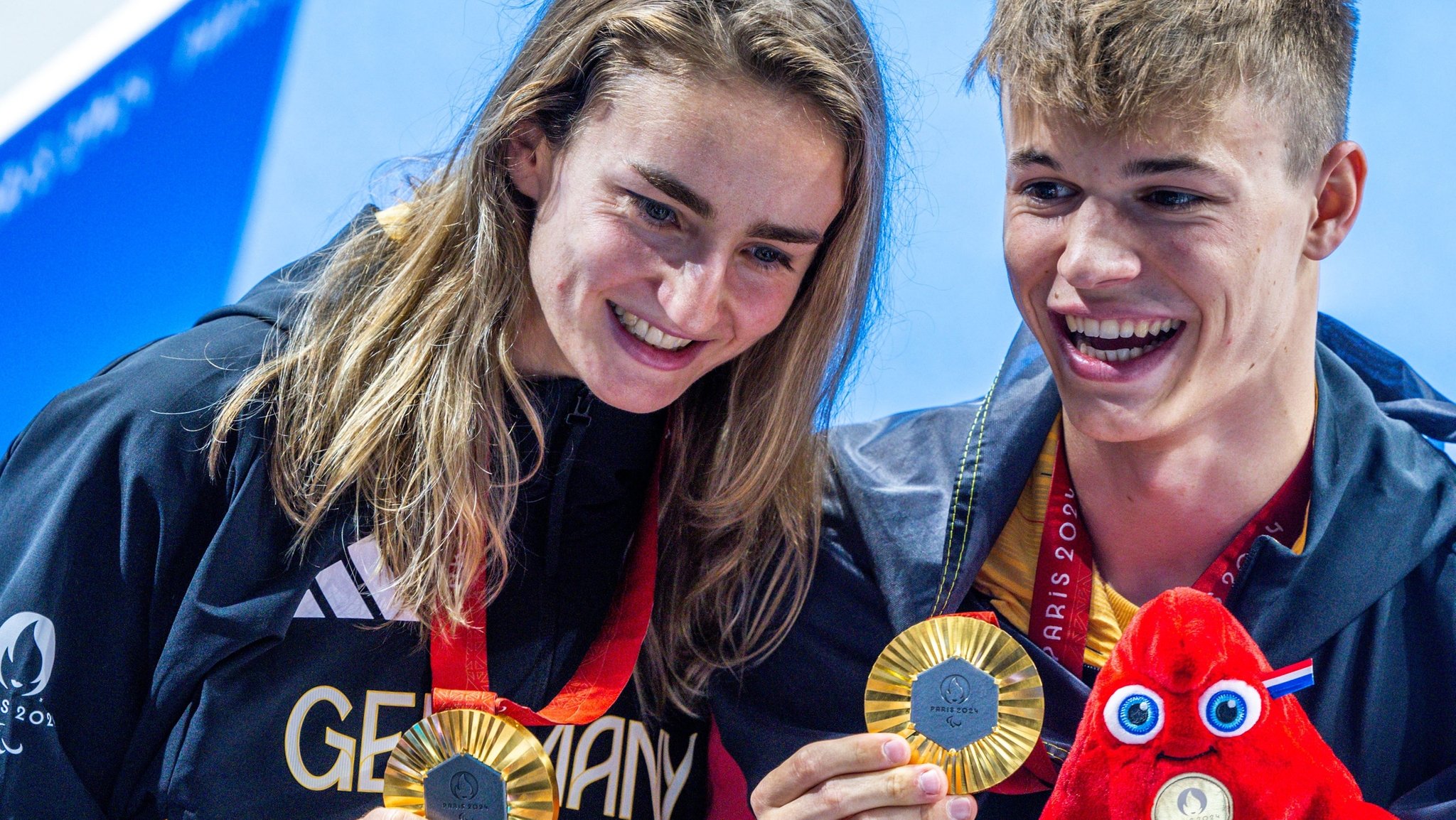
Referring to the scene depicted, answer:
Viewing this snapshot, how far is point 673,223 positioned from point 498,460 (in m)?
0.50

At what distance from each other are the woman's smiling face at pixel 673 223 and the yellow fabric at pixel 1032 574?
22.0 inches

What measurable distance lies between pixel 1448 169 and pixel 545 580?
2.04 m

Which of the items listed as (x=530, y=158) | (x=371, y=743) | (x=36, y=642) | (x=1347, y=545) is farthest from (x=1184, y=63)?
(x=36, y=642)

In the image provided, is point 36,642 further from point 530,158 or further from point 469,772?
point 530,158

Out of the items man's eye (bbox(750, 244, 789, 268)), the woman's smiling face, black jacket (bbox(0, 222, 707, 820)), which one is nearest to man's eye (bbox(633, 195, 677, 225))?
the woman's smiling face

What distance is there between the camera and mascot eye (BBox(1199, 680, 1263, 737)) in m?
1.73

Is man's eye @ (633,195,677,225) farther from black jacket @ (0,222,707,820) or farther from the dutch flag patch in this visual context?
the dutch flag patch

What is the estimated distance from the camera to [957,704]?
188cm

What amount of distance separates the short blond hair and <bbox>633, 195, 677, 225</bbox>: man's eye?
588 millimetres

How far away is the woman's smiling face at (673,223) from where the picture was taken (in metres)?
2.00

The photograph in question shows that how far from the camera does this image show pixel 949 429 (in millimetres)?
2424

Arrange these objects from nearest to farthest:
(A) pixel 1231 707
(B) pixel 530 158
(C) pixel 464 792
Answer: (A) pixel 1231 707
(C) pixel 464 792
(B) pixel 530 158

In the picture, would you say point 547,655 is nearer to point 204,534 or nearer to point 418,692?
point 418,692

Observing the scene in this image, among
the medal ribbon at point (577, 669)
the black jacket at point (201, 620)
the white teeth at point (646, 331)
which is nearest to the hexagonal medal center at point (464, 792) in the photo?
the medal ribbon at point (577, 669)
